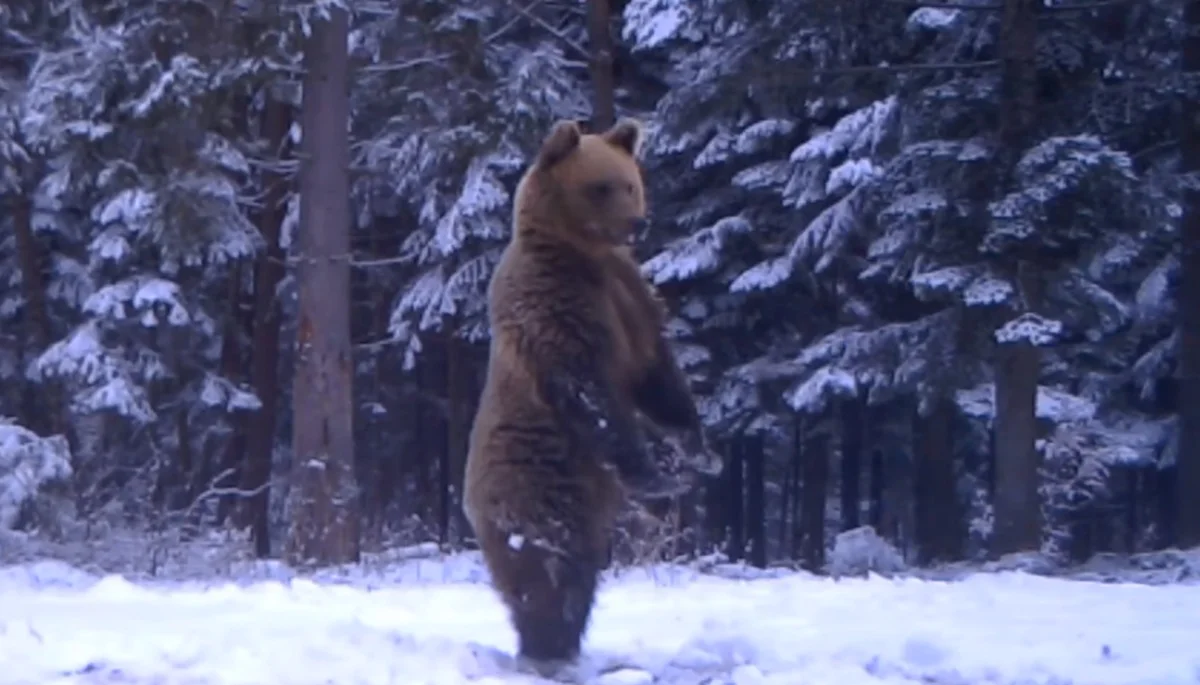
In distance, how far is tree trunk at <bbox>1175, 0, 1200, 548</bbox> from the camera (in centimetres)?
1936

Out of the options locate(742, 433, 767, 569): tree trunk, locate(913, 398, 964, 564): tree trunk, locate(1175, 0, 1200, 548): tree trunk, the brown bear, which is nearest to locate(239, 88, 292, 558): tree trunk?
locate(742, 433, 767, 569): tree trunk

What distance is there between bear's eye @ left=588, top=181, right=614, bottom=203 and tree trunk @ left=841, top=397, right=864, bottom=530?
57.7 ft

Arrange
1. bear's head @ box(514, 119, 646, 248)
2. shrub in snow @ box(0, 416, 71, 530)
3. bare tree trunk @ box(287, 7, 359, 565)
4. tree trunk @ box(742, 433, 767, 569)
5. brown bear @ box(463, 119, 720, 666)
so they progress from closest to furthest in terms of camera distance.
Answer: brown bear @ box(463, 119, 720, 666)
bear's head @ box(514, 119, 646, 248)
shrub in snow @ box(0, 416, 71, 530)
bare tree trunk @ box(287, 7, 359, 565)
tree trunk @ box(742, 433, 767, 569)

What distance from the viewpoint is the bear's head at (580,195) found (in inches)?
272

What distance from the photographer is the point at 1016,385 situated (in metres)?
17.8

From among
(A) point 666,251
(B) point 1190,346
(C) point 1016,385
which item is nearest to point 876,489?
(A) point 666,251

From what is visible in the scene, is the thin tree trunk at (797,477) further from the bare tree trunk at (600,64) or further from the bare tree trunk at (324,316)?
the bare tree trunk at (324,316)

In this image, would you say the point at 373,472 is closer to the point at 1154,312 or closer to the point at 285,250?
the point at 285,250

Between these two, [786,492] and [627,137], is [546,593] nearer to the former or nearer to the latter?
[627,137]

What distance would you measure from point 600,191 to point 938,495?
1801 cm

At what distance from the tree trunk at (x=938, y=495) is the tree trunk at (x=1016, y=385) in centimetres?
535

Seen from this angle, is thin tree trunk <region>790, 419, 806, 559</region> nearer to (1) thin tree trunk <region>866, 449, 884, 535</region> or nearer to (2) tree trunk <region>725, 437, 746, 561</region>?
(2) tree trunk <region>725, 437, 746, 561</region>

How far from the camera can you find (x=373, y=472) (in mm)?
33969

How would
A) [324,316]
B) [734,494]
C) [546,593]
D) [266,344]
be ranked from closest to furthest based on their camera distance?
1. [546,593]
2. [324,316]
3. [734,494]
4. [266,344]
